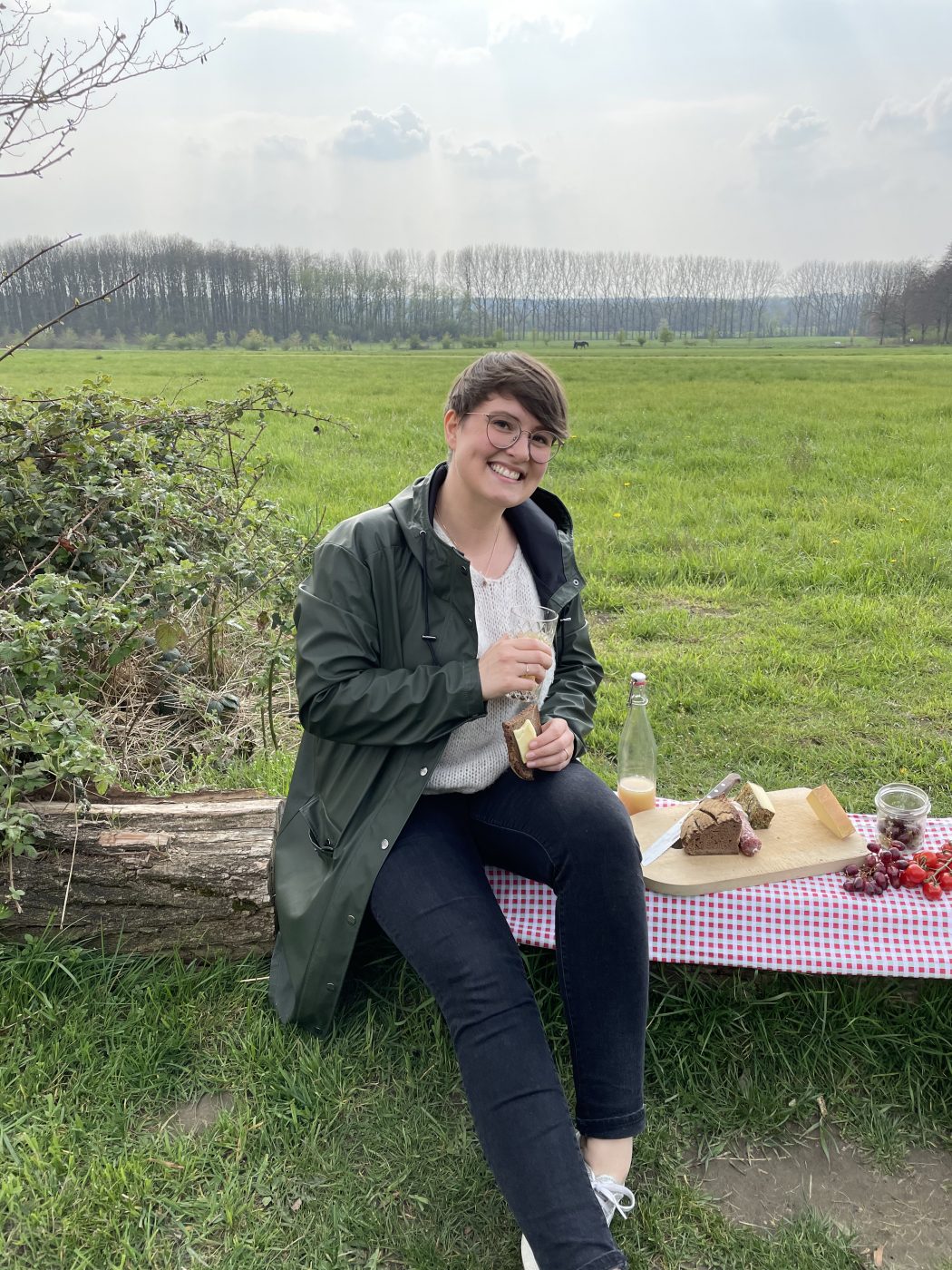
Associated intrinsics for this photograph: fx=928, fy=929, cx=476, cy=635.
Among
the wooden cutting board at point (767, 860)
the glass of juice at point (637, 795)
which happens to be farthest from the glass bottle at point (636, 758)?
the wooden cutting board at point (767, 860)

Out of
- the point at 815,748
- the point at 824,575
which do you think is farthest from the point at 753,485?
the point at 815,748

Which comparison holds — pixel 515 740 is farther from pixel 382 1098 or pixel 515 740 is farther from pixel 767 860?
pixel 382 1098

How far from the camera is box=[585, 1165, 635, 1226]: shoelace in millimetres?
2064

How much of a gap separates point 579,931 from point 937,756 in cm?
278

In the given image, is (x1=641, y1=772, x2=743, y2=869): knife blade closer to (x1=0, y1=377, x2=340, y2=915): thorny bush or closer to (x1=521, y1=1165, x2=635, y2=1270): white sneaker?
(x1=521, y1=1165, x2=635, y2=1270): white sneaker

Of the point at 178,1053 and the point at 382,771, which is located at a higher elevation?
the point at 382,771

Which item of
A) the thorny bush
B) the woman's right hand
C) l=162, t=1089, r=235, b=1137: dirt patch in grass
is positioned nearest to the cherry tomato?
the woman's right hand

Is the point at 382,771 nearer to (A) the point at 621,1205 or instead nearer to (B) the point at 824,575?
(A) the point at 621,1205

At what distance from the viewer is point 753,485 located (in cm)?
954

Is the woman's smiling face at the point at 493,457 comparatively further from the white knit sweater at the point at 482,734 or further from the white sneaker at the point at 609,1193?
the white sneaker at the point at 609,1193

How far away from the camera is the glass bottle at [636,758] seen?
307cm

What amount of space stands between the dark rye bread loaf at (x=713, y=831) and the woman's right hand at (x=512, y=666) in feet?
2.47

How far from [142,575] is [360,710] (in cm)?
183

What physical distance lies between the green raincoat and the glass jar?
997 mm
